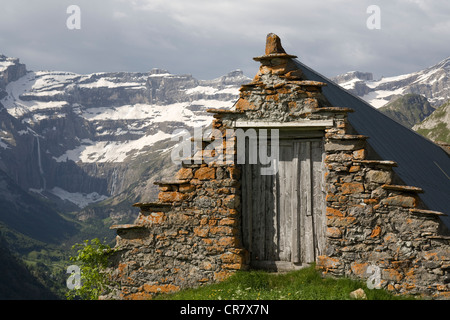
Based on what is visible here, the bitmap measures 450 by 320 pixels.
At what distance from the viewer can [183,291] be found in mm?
10523

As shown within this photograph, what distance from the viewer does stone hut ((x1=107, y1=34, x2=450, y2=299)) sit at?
974 cm

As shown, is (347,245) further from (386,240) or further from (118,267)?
(118,267)

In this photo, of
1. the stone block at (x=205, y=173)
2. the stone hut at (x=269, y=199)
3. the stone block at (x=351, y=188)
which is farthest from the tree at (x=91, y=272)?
the stone block at (x=351, y=188)

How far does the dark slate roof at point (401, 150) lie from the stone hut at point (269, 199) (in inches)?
61.0

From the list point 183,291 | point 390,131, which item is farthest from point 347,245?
point 390,131

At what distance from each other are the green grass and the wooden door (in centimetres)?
52

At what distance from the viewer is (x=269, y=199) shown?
36.1 feet

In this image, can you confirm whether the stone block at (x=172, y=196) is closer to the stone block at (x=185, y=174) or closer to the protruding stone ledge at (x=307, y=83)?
the stone block at (x=185, y=174)

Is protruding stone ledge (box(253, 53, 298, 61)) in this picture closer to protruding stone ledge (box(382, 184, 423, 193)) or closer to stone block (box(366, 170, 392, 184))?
stone block (box(366, 170, 392, 184))

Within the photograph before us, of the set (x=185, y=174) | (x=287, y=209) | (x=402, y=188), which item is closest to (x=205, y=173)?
(x=185, y=174)

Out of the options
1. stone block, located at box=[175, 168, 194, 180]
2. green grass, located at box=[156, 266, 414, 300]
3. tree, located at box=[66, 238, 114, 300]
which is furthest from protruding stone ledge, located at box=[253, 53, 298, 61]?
tree, located at box=[66, 238, 114, 300]

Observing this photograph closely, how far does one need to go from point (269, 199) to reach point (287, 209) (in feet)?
1.54
